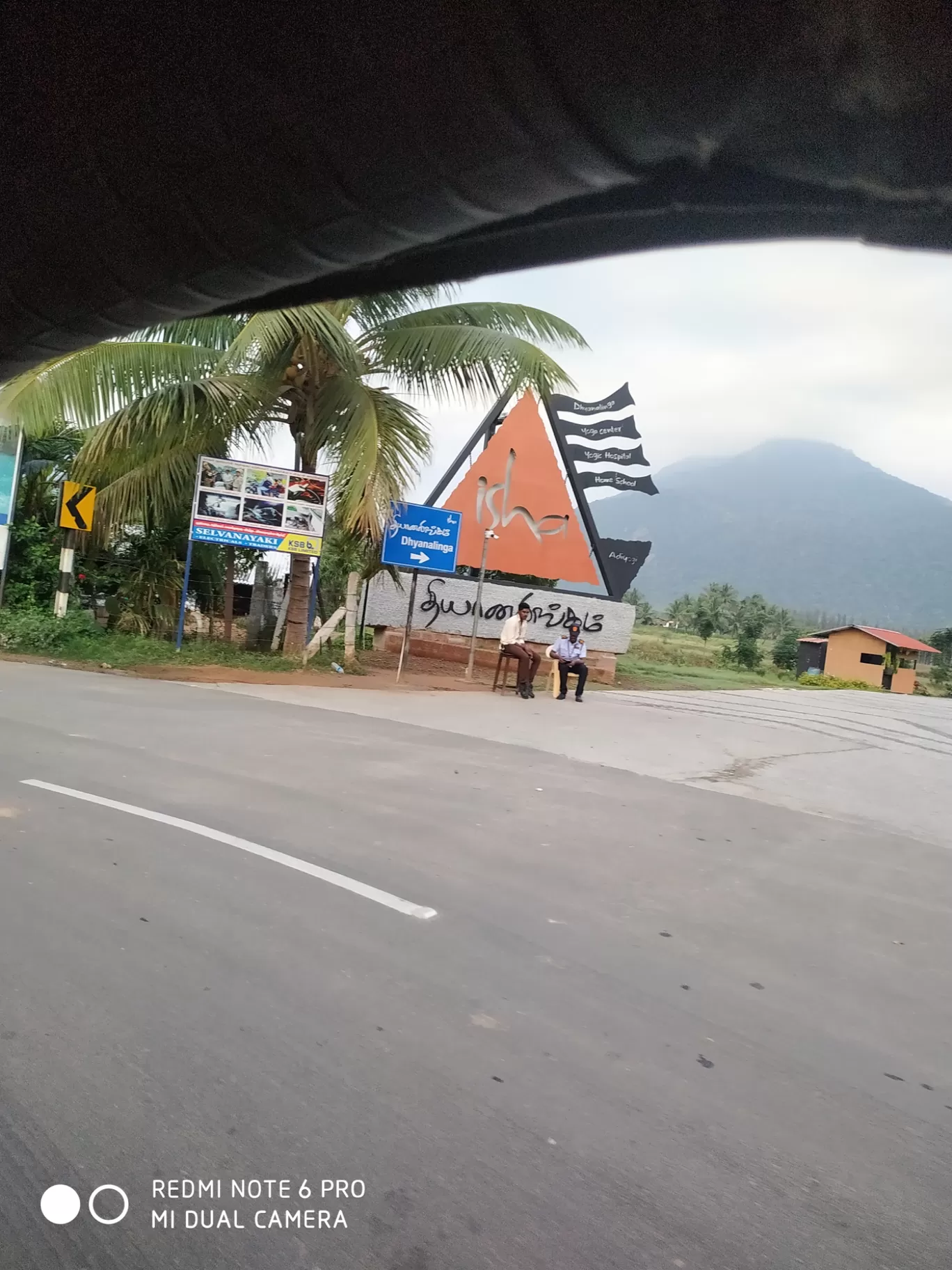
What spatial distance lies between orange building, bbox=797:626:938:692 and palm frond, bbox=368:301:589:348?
27.7 m

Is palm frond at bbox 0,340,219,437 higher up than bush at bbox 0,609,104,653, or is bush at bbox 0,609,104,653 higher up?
palm frond at bbox 0,340,219,437

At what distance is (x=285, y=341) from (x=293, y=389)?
5.22ft

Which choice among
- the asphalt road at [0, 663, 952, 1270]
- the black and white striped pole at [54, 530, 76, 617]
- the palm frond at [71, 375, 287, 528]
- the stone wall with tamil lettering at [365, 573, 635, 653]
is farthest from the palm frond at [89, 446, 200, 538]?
the asphalt road at [0, 663, 952, 1270]

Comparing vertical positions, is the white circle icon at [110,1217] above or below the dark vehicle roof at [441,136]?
below

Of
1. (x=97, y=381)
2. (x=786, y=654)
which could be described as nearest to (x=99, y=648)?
(x=97, y=381)

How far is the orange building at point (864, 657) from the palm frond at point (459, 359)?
93.5 feet

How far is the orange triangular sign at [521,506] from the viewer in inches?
783

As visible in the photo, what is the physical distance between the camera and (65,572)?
1608 cm

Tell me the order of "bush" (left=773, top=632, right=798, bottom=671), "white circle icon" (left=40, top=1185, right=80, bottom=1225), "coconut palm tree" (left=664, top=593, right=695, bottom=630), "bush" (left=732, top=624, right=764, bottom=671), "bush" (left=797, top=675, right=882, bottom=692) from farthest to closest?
"coconut palm tree" (left=664, top=593, right=695, bottom=630) → "bush" (left=773, top=632, right=798, bottom=671) → "bush" (left=732, top=624, right=764, bottom=671) → "bush" (left=797, top=675, right=882, bottom=692) → "white circle icon" (left=40, top=1185, right=80, bottom=1225)

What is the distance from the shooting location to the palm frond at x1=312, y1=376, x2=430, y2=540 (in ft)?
45.9

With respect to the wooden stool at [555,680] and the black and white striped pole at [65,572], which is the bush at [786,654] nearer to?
the wooden stool at [555,680]

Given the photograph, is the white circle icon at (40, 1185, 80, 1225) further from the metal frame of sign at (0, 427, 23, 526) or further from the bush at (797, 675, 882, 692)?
the bush at (797, 675, 882, 692)

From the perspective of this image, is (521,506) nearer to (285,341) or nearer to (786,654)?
(285,341)

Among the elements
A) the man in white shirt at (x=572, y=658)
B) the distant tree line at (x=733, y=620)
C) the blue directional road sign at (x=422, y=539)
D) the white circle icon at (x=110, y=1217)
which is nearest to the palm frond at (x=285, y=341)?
the blue directional road sign at (x=422, y=539)
